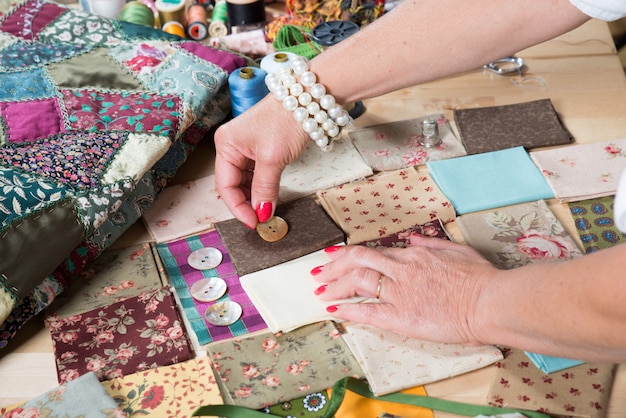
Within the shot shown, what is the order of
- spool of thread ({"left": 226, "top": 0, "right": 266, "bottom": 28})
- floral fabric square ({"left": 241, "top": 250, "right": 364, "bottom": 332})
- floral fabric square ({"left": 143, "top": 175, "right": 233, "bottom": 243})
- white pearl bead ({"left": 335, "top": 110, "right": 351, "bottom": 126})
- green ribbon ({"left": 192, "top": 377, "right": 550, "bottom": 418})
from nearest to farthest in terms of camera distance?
green ribbon ({"left": 192, "top": 377, "right": 550, "bottom": 418})
floral fabric square ({"left": 241, "top": 250, "right": 364, "bottom": 332})
white pearl bead ({"left": 335, "top": 110, "right": 351, "bottom": 126})
floral fabric square ({"left": 143, "top": 175, "right": 233, "bottom": 243})
spool of thread ({"left": 226, "top": 0, "right": 266, "bottom": 28})

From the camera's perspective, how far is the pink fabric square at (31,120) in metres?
1.37

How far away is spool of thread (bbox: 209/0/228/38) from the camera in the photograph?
1.93m

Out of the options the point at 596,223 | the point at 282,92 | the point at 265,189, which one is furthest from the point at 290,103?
the point at 596,223

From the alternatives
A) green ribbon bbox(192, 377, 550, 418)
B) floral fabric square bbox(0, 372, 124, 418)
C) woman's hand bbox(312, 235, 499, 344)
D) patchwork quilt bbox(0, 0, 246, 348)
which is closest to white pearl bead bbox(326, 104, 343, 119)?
woman's hand bbox(312, 235, 499, 344)

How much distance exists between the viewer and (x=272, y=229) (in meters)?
1.31

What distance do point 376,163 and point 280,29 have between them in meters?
0.47

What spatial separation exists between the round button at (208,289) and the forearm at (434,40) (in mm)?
384

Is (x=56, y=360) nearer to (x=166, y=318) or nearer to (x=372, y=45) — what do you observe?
(x=166, y=318)

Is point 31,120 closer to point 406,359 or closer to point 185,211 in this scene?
point 185,211

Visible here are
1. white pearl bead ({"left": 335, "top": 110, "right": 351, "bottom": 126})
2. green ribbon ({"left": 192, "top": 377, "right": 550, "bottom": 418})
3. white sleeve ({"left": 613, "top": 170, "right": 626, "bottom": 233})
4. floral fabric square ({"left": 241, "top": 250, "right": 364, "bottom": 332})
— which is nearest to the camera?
white sleeve ({"left": 613, "top": 170, "right": 626, "bottom": 233})

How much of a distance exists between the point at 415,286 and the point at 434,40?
425mm

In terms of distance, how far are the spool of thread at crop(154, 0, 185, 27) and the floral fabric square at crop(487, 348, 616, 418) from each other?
1306 millimetres

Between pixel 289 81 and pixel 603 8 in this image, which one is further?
pixel 289 81

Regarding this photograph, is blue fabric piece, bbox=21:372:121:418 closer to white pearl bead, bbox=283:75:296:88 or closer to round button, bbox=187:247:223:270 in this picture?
round button, bbox=187:247:223:270
